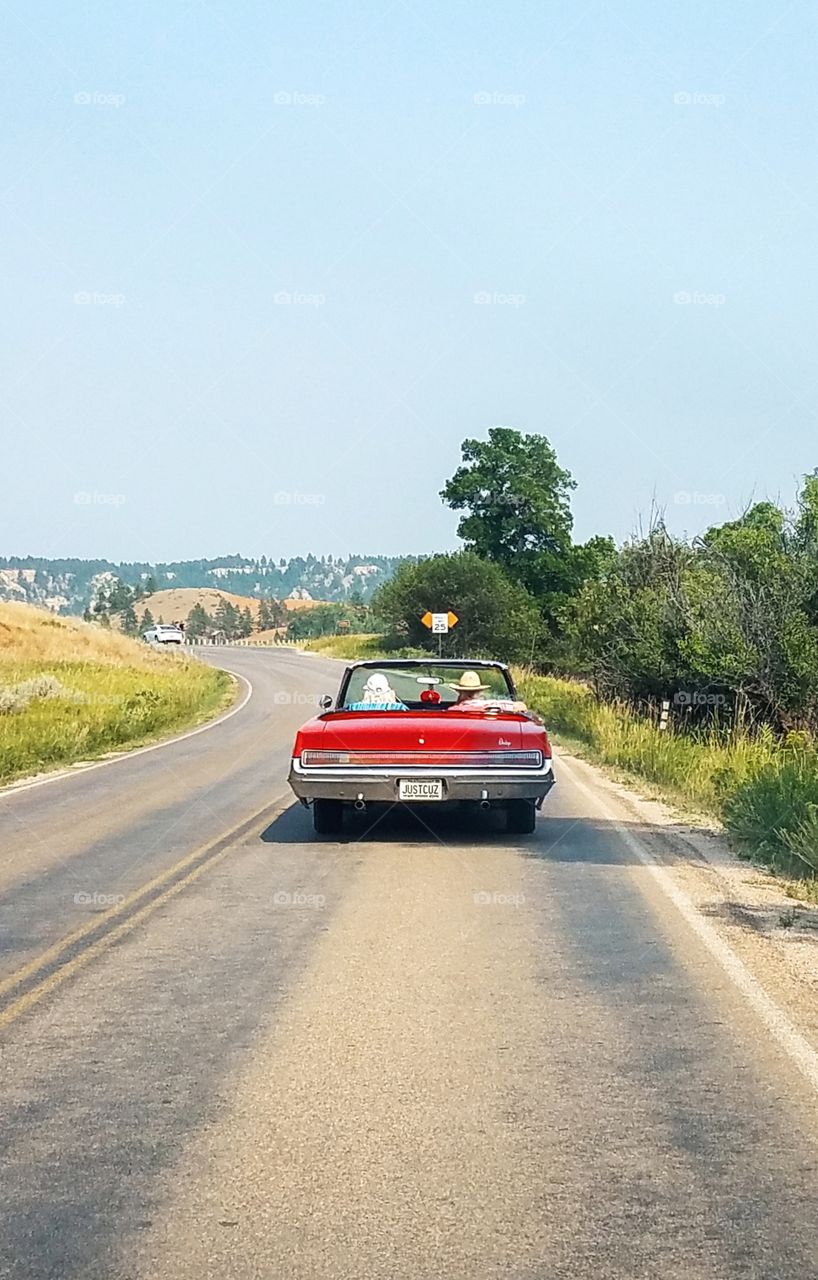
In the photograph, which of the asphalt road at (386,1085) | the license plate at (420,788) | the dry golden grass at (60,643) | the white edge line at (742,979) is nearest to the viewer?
the asphalt road at (386,1085)

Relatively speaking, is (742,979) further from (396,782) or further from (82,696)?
(82,696)

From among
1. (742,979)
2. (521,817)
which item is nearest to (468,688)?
(521,817)

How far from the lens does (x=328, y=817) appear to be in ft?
45.5

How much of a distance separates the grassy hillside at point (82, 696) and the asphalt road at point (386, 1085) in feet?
40.8

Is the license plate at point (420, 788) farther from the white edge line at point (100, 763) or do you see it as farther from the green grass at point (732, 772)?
the white edge line at point (100, 763)

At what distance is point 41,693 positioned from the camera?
37.0 meters

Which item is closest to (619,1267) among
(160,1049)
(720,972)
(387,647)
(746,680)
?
(160,1049)

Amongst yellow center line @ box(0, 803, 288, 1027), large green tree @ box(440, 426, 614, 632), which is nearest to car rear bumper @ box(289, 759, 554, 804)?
yellow center line @ box(0, 803, 288, 1027)

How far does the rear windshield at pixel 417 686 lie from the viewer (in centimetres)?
1494

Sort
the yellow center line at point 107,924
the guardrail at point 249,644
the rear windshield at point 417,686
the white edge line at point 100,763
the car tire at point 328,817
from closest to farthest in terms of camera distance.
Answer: the yellow center line at point 107,924 → the car tire at point 328,817 → the rear windshield at point 417,686 → the white edge line at point 100,763 → the guardrail at point 249,644

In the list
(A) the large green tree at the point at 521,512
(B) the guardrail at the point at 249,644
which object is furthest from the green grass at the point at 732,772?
(B) the guardrail at the point at 249,644

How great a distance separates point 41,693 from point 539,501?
55514 millimetres

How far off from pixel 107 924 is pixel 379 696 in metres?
5.90

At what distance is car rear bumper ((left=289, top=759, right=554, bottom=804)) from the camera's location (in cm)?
1307
